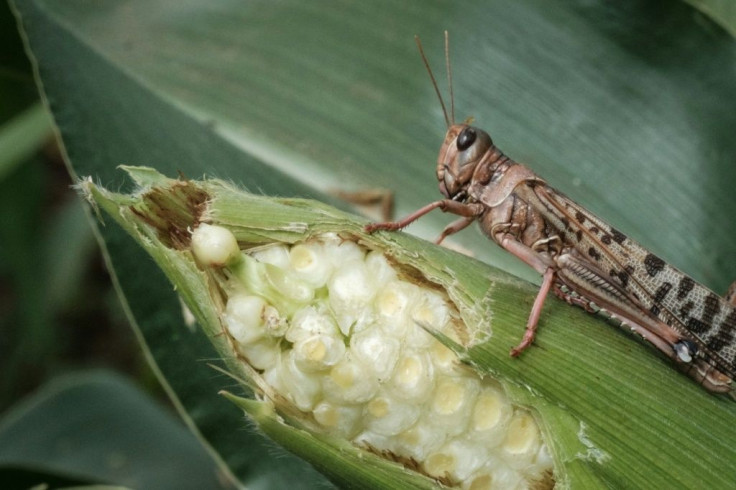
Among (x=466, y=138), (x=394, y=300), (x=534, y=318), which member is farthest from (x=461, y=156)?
(x=394, y=300)

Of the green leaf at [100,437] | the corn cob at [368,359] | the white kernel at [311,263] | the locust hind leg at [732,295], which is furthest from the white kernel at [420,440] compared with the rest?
the green leaf at [100,437]

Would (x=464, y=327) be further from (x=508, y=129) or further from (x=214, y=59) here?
(x=214, y=59)

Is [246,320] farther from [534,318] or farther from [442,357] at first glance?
[534,318]

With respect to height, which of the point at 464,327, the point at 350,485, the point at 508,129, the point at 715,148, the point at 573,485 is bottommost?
the point at 350,485

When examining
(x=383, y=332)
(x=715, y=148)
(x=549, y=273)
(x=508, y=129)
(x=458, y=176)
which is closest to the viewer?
(x=383, y=332)

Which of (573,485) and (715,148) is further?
(715,148)

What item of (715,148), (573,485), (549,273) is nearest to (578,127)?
(715,148)
